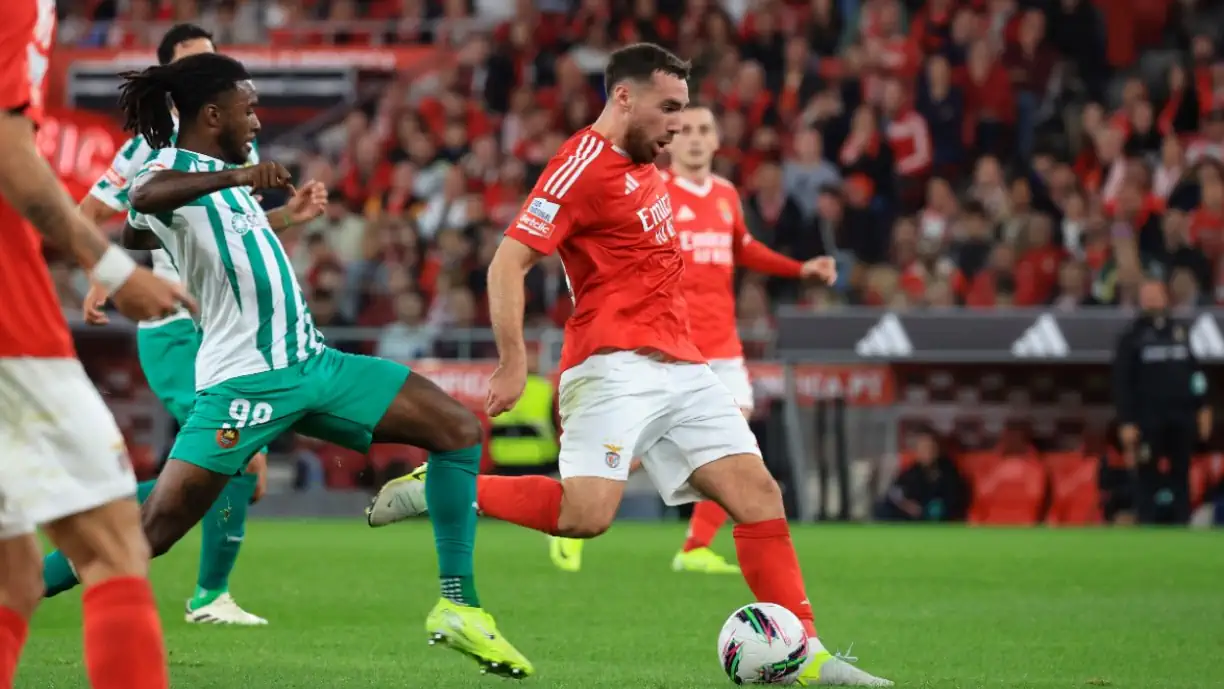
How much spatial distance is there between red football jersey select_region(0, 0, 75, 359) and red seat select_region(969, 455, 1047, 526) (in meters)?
14.0

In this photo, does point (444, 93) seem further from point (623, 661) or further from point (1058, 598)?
point (623, 661)

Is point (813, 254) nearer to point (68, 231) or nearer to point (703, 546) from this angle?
point (703, 546)

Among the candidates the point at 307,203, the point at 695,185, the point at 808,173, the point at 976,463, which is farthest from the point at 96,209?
the point at 808,173

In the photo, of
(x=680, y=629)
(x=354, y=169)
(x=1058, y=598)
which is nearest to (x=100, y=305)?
(x=680, y=629)

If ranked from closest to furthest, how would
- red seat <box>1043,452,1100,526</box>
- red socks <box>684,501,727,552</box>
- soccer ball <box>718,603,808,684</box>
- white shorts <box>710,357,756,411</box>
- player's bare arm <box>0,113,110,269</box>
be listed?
player's bare arm <box>0,113,110,269</box> < soccer ball <box>718,603,808,684</box> < red socks <box>684,501,727,552</box> < white shorts <box>710,357,756,411</box> < red seat <box>1043,452,1100,526</box>

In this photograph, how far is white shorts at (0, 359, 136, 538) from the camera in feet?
14.0

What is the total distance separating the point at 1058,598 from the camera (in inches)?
398

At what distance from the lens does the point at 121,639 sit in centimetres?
438

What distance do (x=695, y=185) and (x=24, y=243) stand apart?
7796 mm

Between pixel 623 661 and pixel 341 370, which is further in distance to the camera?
pixel 623 661

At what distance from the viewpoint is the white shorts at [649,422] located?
683cm

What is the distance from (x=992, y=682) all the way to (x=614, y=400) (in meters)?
1.70

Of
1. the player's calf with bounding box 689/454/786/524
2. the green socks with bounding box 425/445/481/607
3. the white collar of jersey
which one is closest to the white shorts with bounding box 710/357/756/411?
the white collar of jersey

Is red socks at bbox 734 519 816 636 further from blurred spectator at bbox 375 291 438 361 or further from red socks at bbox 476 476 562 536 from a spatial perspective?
blurred spectator at bbox 375 291 438 361
